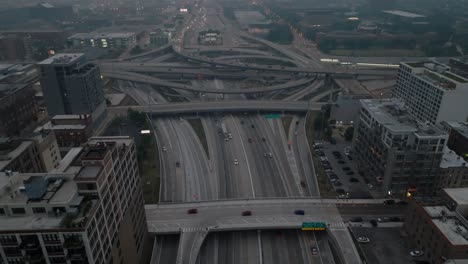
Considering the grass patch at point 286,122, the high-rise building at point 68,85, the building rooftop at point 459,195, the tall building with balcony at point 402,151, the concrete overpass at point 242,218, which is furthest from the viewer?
the grass patch at point 286,122

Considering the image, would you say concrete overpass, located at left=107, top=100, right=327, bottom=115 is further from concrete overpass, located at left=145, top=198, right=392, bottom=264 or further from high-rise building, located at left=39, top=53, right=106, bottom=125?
concrete overpass, located at left=145, top=198, right=392, bottom=264

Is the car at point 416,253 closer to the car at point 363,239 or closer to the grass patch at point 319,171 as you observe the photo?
the car at point 363,239

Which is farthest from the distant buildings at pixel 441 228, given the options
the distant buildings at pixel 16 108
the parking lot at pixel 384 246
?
the distant buildings at pixel 16 108

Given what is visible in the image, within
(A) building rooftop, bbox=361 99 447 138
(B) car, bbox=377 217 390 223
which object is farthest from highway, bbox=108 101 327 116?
(B) car, bbox=377 217 390 223

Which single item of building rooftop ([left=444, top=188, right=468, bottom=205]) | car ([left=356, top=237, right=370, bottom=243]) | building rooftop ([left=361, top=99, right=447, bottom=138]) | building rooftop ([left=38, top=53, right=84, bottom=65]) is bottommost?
car ([left=356, top=237, right=370, bottom=243])

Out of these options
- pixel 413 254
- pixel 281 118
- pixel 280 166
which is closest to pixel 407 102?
pixel 281 118

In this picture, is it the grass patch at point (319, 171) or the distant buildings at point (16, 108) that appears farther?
the distant buildings at point (16, 108)
